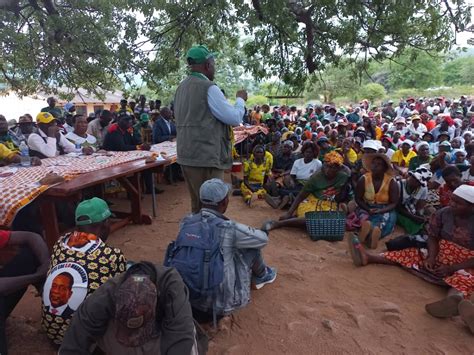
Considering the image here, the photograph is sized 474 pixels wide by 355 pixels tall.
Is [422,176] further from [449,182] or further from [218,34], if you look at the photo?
[218,34]

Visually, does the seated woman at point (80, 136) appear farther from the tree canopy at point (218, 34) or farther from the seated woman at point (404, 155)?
the seated woman at point (404, 155)

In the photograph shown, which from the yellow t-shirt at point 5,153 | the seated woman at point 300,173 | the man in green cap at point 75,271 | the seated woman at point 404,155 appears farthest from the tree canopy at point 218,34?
the man in green cap at point 75,271

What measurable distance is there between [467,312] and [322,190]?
2560 mm

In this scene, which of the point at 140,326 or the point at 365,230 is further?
the point at 365,230

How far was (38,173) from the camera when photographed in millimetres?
3785

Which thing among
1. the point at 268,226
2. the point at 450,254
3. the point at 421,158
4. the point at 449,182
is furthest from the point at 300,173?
the point at 450,254

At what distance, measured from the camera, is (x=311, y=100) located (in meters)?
41.6

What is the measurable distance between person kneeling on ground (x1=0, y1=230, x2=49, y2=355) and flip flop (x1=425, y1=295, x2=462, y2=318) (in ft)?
8.93

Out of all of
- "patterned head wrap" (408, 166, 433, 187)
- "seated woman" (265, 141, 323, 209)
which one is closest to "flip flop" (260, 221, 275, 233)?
"seated woman" (265, 141, 323, 209)

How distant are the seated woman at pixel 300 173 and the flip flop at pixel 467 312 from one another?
3194mm

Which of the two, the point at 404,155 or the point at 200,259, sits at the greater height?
the point at 200,259

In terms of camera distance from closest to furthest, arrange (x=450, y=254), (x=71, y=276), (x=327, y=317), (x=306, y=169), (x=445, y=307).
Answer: (x=71, y=276), (x=445, y=307), (x=327, y=317), (x=450, y=254), (x=306, y=169)

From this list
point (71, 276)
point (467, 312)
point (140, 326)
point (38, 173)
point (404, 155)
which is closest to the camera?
point (140, 326)

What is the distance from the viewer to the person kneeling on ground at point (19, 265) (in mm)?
2354
